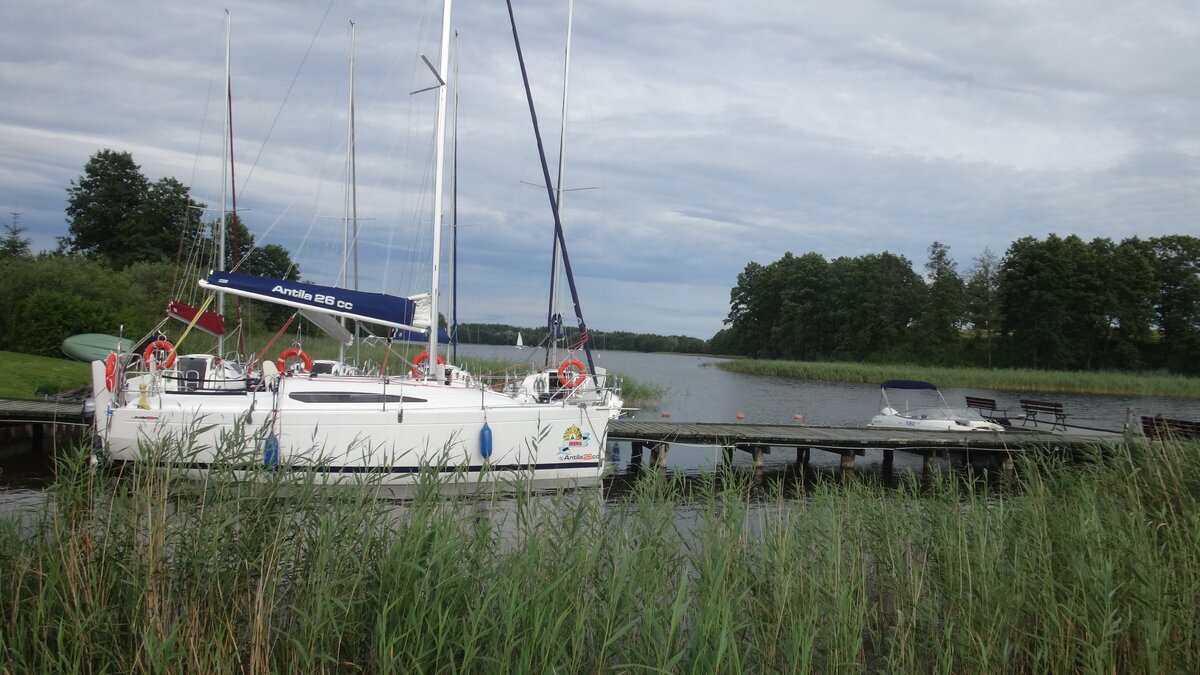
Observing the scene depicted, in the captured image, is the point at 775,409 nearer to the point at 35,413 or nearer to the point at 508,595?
the point at 35,413

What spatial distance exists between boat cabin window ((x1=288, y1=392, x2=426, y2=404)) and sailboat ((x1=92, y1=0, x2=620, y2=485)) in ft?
0.05

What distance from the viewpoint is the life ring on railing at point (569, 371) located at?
14.6 meters

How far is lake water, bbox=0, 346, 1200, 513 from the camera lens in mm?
16266

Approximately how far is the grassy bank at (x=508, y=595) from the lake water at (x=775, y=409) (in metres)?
7.63

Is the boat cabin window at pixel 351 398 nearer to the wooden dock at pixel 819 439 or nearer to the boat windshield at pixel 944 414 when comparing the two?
the wooden dock at pixel 819 439

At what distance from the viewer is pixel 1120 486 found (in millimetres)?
8250

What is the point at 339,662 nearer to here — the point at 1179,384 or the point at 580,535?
the point at 580,535

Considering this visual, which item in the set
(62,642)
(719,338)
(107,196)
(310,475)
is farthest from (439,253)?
(719,338)

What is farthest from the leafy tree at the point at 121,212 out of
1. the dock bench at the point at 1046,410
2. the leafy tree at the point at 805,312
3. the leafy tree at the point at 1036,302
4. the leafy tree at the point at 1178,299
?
the leafy tree at the point at 1178,299

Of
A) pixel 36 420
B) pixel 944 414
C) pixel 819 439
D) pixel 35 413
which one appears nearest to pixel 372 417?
pixel 36 420

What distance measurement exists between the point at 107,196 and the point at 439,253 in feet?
155

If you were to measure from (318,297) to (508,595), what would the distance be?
9.82 metres

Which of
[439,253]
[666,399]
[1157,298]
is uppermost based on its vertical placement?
[1157,298]

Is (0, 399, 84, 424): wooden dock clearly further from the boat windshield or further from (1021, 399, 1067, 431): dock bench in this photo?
(1021, 399, 1067, 431): dock bench
